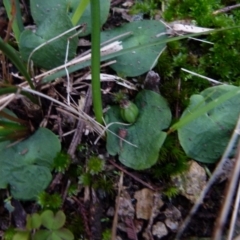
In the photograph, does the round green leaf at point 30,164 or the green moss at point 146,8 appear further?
the green moss at point 146,8

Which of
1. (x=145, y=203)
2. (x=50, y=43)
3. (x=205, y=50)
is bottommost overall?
(x=145, y=203)

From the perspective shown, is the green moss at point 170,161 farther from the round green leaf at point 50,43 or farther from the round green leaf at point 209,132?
the round green leaf at point 50,43

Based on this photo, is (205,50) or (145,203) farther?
(205,50)

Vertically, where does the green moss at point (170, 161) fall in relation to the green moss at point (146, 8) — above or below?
below

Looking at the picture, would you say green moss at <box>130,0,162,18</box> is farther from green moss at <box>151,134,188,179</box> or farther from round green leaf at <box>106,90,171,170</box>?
green moss at <box>151,134,188,179</box>

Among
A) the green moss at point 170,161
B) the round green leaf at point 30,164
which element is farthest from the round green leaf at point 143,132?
the round green leaf at point 30,164

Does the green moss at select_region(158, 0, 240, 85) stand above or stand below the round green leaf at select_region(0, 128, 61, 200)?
above

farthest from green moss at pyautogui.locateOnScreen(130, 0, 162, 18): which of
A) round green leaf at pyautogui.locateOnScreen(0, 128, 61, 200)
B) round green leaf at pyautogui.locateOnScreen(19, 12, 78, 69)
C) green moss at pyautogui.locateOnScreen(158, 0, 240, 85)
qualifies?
round green leaf at pyautogui.locateOnScreen(0, 128, 61, 200)

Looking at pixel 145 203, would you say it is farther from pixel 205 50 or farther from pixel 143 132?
pixel 205 50

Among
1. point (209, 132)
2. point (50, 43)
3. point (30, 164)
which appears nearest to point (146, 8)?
point (50, 43)

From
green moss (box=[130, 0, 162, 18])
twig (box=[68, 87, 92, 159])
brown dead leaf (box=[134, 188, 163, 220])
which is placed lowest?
brown dead leaf (box=[134, 188, 163, 220])

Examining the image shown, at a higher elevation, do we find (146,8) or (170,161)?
(146,8)
